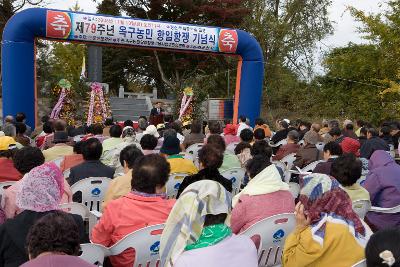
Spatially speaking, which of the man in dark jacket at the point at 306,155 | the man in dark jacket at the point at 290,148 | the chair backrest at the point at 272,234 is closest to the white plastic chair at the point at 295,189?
the chair backrest at the point at 272,234

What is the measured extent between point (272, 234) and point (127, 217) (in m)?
0.97

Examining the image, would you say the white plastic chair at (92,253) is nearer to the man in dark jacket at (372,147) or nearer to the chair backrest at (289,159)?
the chair backrest at (289,159)

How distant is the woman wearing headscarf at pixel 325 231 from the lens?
250 cm

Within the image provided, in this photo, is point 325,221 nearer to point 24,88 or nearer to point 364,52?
point 24,88

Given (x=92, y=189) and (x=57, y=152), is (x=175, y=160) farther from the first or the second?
(x=57, y=152)

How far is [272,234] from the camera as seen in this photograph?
10.6ft

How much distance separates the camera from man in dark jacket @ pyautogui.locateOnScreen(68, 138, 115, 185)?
504 centimetres

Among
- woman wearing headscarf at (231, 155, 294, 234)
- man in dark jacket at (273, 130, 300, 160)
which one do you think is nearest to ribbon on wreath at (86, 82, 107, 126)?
man in dark jacket at (273, 130, 300, 160)

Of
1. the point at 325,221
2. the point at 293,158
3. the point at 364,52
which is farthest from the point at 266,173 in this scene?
the point at 364,52

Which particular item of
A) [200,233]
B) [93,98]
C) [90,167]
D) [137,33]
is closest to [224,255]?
[200,233]

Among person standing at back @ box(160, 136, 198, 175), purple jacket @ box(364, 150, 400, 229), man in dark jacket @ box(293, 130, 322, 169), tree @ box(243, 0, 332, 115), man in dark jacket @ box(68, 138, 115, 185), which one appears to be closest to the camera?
purple jacket @ box(364, 150, 400, 229)

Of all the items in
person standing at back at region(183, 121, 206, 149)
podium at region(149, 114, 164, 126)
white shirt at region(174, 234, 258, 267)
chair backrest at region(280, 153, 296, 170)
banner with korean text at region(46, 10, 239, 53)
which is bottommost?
podium at region(149, 114, 164, 126)

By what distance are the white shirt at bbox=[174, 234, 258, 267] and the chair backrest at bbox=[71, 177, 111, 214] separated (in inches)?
103

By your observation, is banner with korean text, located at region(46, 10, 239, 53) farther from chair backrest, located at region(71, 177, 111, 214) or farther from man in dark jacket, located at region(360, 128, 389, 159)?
chair backrest, located at region(71, 177, 111, 214)
